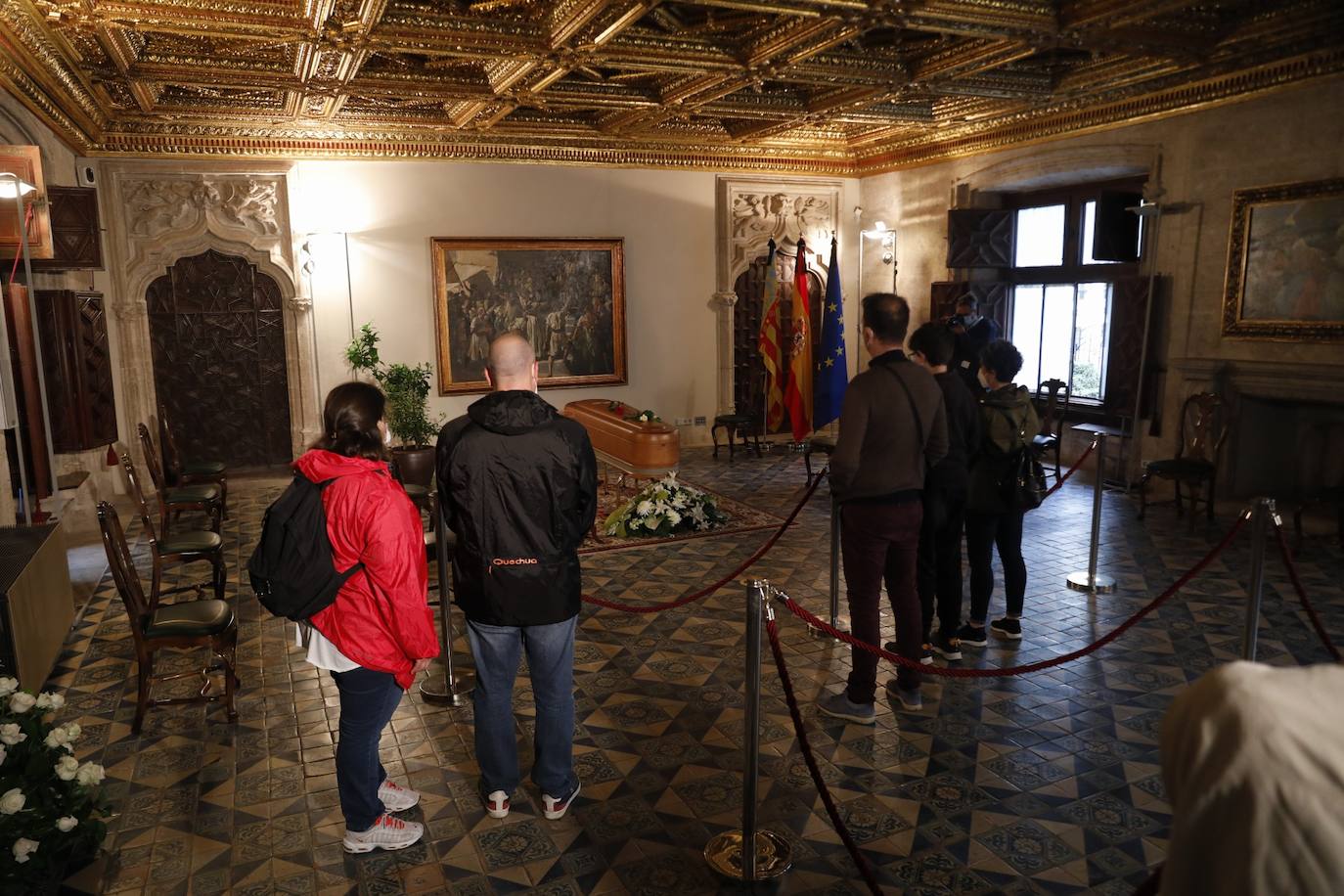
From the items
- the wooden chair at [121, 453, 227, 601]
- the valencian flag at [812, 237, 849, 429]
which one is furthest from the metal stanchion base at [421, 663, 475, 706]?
the valencian flag at [812, 237, 849, 429]

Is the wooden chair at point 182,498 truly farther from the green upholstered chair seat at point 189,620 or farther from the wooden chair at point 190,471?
the green upholstered chair seat at point 189,620

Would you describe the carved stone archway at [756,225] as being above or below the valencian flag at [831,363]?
above

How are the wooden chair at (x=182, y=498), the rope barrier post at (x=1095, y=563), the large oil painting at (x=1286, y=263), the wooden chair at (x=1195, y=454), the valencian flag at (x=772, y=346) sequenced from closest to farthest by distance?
the rope barrier post at (x=1095, y=563)
the wooden chair at (x=182, y=498)
the large oil painting at (x=1286, y=263)
the wooden chair at (x=1195, y=454)
the valencian flag at (x=772, y=346)

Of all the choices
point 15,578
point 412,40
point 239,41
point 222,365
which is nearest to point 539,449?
point 15,578

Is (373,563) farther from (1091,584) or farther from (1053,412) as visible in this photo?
(1053,412)

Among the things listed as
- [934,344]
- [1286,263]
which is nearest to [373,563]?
[934,344]

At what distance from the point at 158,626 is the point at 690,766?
2518mm

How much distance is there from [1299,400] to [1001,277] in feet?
14.1

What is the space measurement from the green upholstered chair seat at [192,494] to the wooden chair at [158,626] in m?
3.12

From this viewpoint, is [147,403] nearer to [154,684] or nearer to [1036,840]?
[154,684]

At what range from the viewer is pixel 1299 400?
7.67 metres

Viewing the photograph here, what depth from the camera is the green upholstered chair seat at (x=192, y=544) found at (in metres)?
5.57

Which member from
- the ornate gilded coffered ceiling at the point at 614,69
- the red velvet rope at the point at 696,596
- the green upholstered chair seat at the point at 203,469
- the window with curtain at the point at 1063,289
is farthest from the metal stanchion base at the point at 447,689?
the window with curtain at the point at 1063,289

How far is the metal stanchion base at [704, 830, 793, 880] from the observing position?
304 cm
